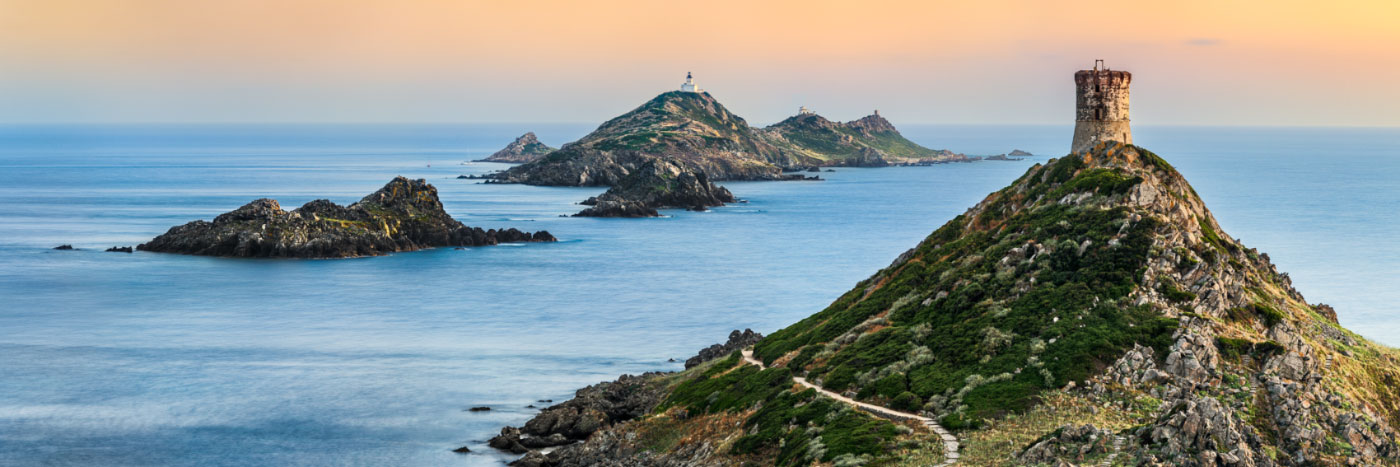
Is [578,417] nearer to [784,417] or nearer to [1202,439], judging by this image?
[784,417]

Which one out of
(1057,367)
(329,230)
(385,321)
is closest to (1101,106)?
(1057,367)

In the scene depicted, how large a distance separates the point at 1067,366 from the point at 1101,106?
24.9 m

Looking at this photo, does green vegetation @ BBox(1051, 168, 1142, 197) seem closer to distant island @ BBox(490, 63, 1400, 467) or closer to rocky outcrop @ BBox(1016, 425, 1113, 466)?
distant island @ BBox(490, 63, 1400, 467)

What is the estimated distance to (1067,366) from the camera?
1634 inches

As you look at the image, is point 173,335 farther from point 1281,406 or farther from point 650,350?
point 1281,406

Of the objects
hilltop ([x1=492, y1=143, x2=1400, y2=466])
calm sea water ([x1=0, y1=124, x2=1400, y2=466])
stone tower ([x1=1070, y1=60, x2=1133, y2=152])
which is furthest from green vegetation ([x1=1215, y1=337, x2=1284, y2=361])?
calm sea water ([x1=0, y1=124, x2=1400, y2=466])

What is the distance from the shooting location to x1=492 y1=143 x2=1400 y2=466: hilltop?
116 ft

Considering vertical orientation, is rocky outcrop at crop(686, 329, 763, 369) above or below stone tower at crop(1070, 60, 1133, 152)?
below

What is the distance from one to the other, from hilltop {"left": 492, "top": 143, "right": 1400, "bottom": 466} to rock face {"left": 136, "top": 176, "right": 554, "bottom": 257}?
3159 inches

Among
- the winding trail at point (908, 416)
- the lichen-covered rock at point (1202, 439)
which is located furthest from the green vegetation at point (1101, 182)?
the lichen-covered rock at point (1202, 439)

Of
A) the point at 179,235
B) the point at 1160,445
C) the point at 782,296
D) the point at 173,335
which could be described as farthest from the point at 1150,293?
the point at 179,235

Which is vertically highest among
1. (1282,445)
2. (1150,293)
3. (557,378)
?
(1150,293)

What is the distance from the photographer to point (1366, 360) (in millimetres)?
45719

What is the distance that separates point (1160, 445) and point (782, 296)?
7645 cm
